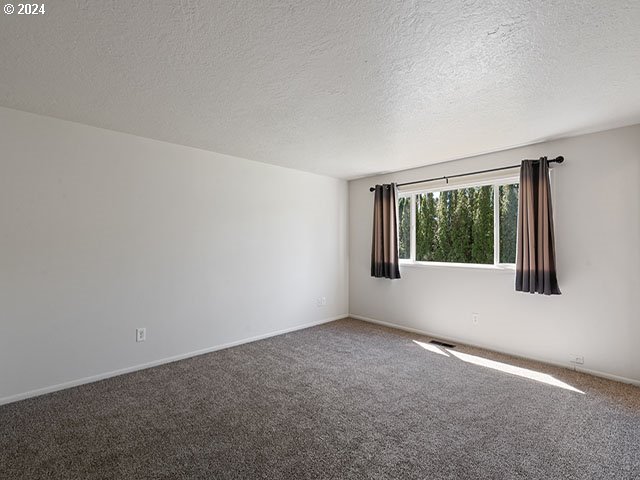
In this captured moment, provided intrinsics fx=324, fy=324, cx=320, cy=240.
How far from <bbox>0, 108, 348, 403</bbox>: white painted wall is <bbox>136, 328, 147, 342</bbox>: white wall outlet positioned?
59 millimetres

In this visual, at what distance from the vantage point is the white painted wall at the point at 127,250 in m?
2.64

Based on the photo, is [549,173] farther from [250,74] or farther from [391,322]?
[250,74]

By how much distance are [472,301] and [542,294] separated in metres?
0.76

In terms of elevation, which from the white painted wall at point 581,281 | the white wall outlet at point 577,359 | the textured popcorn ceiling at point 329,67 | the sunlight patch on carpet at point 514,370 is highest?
the textured popcorn ceiling at point 329,67

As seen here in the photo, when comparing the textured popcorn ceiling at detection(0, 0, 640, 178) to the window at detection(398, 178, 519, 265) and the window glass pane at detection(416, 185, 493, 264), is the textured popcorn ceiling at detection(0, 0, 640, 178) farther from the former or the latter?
the window glass pane at detection(416, 185, 493, 264)

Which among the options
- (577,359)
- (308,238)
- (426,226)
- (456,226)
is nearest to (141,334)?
(308,238)

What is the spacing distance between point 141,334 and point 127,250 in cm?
85

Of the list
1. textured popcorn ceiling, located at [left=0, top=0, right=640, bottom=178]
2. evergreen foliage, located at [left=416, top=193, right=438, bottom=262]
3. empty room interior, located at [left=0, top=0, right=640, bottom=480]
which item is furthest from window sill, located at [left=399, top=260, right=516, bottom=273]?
textured popcorn ceiling, located at [left=0, top=0, right=640, bottom=178]

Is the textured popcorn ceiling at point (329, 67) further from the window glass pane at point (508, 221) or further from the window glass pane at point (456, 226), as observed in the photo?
the window glass pane at point (456, 226)

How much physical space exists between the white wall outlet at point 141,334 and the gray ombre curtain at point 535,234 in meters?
3.90

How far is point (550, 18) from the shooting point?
155 centimetres

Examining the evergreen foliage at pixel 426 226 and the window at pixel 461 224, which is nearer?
the window at pixel 461 224

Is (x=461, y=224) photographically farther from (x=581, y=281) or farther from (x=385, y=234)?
(x=581, y=281)

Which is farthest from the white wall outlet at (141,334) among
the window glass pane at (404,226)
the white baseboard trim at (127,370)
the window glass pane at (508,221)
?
the window glass pane at (508,221)
